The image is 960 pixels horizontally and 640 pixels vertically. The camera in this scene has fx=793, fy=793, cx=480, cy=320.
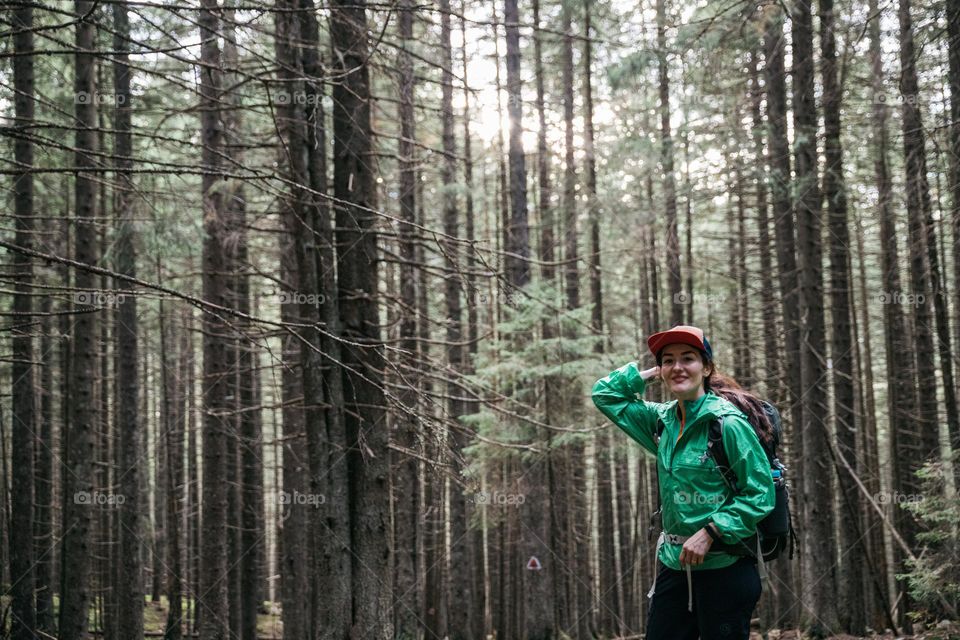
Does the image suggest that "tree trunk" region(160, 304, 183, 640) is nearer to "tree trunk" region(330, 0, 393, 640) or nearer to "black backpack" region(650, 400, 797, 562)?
"tree trunk" region(330, 0, 393, 640)

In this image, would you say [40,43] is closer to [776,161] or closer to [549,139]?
[549,139]

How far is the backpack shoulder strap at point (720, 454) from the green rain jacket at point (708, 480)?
0.08ft

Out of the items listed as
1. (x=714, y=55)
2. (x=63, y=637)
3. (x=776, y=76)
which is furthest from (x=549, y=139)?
(x=63, y=637)

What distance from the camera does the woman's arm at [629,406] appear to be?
4.37m

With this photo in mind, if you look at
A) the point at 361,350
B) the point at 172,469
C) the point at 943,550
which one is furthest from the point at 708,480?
the point at 172,469

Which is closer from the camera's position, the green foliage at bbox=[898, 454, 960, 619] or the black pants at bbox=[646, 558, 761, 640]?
the black pants at bbox=[646, 558, 761, 640]

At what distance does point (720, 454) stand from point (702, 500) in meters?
0.23

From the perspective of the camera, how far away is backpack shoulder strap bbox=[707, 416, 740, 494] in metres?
3.65

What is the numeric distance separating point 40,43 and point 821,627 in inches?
650

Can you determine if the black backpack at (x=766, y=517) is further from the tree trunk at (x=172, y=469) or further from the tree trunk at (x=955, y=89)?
the tree trunk at (x=172, y=469)

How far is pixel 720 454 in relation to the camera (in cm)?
367

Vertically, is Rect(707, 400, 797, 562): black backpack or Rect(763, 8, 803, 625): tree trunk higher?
Rect(763, 8, 803, 625): tree trunk

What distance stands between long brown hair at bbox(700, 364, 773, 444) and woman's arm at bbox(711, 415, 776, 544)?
179mm

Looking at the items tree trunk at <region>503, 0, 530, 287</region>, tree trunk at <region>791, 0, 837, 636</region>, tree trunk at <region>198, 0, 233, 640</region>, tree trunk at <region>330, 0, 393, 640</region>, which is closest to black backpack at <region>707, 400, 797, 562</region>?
tree trunk at <region>330, 0, 393, 640</region>
